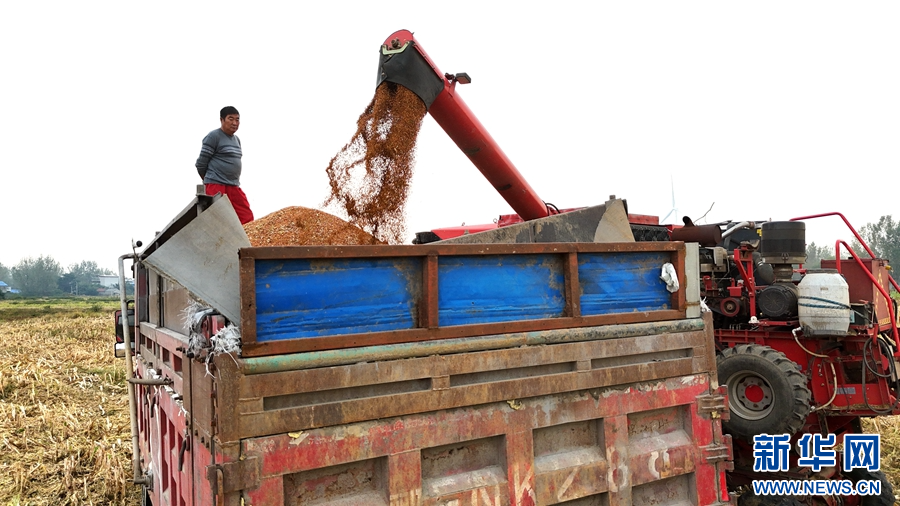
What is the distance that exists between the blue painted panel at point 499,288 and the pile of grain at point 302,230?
1.09 m

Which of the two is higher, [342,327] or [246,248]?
[246,248]

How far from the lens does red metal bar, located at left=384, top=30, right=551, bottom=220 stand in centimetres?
514

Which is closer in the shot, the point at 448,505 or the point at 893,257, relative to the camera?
the point at 448,505

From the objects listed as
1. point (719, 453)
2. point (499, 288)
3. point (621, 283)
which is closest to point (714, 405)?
point (719, 453)

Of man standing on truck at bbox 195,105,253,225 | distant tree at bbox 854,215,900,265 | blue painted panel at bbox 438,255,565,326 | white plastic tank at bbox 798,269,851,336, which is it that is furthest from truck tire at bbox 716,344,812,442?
Result: distant tree at bbox 854,215,900,265

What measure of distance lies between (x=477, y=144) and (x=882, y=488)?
4621 millimetres

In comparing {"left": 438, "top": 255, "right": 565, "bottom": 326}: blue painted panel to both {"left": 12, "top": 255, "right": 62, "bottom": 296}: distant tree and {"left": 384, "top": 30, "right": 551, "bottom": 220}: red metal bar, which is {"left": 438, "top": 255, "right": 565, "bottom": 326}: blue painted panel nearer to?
{"left": 384, "top": 30, "right": 551, "bottom": 220}: red metal bar

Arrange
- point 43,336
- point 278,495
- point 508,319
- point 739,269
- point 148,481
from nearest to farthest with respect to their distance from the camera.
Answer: point 278,495 < point 508,319 < point 148,481 < point 739,269 < point 43,336

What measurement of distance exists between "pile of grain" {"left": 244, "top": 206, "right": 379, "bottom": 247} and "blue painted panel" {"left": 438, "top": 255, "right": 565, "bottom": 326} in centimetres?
109

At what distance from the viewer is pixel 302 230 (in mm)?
3822

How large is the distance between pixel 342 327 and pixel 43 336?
20.9m

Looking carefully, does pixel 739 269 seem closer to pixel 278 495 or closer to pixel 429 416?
pixel 429 416

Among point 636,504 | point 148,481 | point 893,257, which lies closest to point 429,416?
point 636,504

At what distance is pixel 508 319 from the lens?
2951mm
